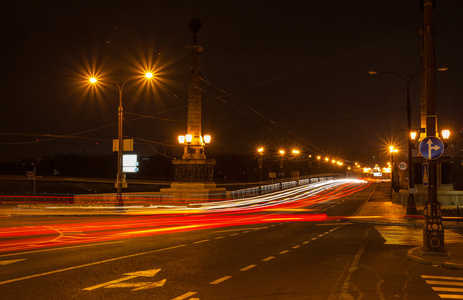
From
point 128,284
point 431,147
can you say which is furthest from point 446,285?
point 128,284

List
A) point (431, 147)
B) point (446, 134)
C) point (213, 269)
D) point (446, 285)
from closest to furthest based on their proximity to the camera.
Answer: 1. point (446, 285)
2. point (213, 269)
3. point (431, 147)
4. point (446, 134)

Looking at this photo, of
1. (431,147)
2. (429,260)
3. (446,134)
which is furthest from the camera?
(446,134)

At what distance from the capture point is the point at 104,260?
12250 mm

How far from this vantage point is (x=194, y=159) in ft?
135

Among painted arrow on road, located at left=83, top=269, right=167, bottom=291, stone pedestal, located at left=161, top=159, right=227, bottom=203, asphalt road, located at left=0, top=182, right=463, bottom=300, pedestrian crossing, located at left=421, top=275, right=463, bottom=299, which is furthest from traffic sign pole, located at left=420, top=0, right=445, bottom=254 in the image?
stone pedestal, located at left=161, top=159, right=227, bottom=203

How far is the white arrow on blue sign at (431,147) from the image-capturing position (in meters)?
13.3

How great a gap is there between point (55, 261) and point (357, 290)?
7646 millimetres

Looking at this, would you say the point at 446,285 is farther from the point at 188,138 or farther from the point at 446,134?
the point at 188,138

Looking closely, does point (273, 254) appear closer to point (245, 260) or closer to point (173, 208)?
point (245, 260)

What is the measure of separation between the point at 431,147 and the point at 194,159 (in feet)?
95.8

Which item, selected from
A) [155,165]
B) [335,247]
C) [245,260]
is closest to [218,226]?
[335,247]

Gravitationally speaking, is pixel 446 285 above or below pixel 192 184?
below

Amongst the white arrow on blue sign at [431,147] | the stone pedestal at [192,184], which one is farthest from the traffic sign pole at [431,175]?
the stone pedestal at [192,184]

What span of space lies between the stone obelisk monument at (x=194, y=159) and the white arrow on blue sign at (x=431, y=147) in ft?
93.0
